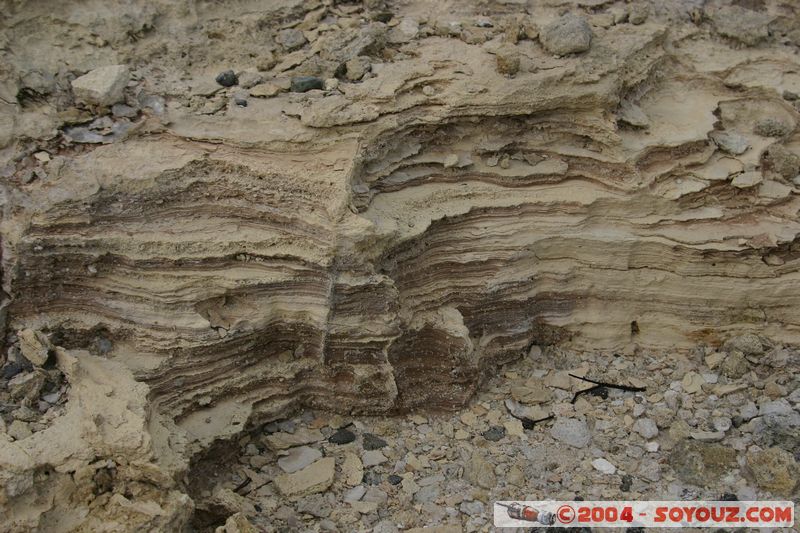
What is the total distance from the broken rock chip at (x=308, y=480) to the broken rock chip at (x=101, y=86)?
8.05ft

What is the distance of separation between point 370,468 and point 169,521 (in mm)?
1354

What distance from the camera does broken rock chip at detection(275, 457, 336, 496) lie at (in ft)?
16.2

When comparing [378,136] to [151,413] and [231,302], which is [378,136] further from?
[151,413]

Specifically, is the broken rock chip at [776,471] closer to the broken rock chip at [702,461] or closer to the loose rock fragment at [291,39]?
the broken rock chip at [702,461]

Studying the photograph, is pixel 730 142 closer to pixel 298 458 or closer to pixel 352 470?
pixel 352 470

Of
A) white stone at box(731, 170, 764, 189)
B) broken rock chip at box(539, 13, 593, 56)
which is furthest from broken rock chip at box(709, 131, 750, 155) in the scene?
broken rock chip at box(539, 13, 593, 56)

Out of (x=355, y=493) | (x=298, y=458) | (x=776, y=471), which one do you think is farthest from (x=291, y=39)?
(x=776, y=471)

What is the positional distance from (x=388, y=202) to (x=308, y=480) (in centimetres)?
169

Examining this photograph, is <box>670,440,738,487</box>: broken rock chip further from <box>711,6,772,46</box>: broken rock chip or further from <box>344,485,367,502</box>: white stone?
<box>711,6,772,46</box>: broken rock chip

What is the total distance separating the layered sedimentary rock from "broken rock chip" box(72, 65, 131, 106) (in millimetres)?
127

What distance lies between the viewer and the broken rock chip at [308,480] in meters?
4.93

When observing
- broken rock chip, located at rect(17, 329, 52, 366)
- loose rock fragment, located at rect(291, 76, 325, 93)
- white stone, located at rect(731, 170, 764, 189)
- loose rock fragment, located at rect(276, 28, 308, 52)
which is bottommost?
white stone, located at rect(731, 170, 764, 189)

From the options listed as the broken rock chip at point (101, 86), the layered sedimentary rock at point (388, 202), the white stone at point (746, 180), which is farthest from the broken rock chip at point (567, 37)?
the broken rock chip at point (101, 86)

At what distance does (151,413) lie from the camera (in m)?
4.53
